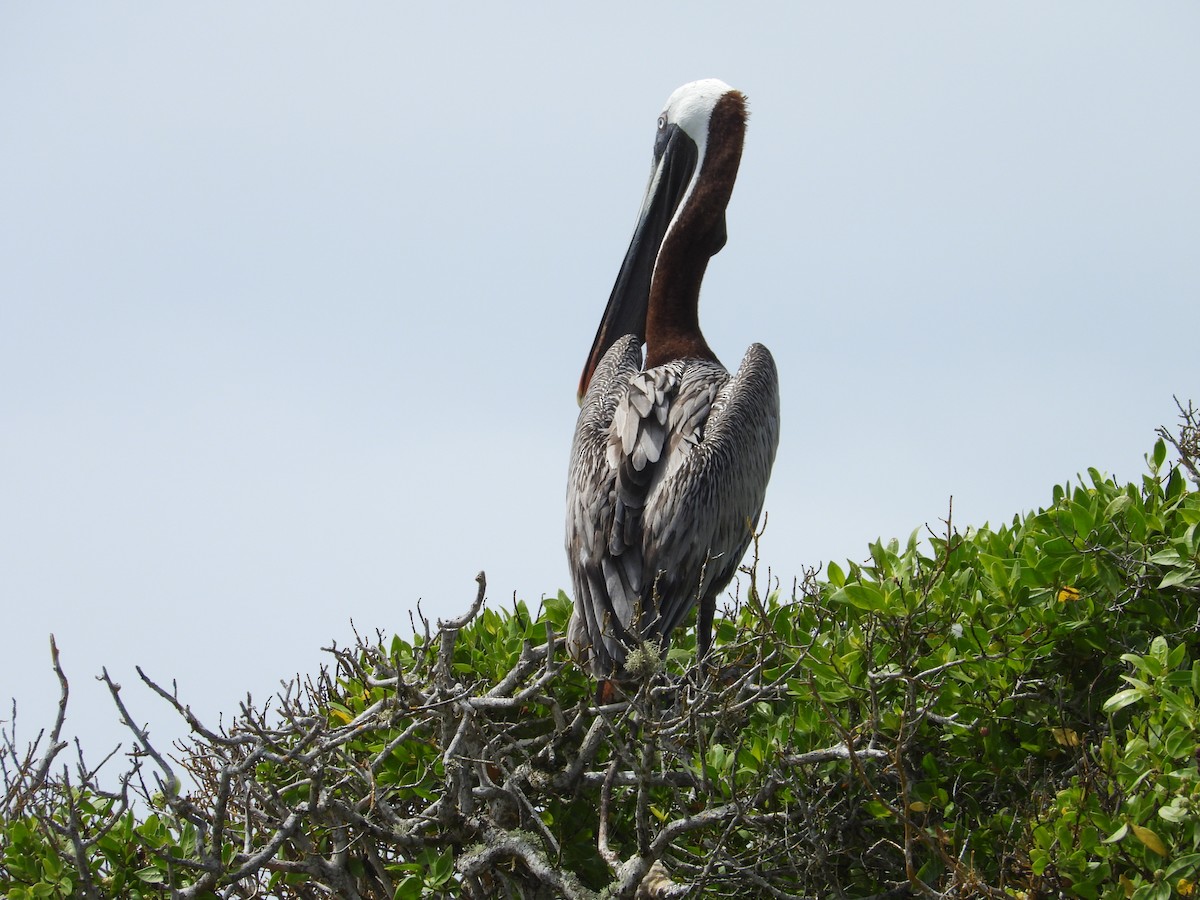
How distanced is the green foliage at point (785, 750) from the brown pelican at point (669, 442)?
447 millimetres

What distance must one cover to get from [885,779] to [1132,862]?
102 cm

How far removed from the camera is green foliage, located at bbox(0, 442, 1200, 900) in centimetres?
373

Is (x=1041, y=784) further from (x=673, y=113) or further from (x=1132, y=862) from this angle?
(x=673, y=113)

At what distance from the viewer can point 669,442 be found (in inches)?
209

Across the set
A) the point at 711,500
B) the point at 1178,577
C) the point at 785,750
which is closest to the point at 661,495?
the point at 711,500

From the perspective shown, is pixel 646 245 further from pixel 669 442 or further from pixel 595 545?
pixel 595 545

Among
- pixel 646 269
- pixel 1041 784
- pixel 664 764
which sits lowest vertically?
pixel 1041 784

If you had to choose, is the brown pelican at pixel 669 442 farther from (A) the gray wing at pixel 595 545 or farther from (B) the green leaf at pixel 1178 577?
(B) the green leaf at pixel 1178 577

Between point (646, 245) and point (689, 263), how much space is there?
0.61m

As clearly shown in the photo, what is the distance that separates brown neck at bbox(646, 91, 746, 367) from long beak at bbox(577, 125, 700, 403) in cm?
23

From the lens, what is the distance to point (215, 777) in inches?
180

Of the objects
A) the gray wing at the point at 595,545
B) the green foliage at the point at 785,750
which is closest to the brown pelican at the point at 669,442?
the gray wing at the point at 595,545

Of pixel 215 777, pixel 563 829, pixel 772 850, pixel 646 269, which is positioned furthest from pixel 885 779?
pixel 646 269

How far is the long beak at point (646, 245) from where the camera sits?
669 centimetres
